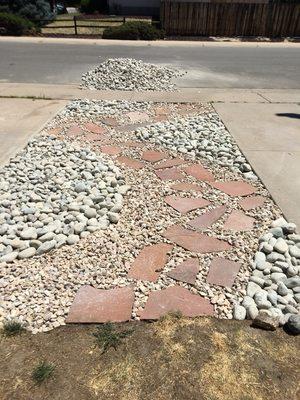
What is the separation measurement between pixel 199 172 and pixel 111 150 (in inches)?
56.0

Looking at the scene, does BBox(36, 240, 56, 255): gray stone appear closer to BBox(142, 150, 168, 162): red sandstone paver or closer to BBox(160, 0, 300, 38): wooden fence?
BBox(142, 150, 168, 162): red sandstone paver

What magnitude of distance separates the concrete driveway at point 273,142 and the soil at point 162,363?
1721mm

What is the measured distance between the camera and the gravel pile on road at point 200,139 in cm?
520

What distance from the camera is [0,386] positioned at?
2.15 meters

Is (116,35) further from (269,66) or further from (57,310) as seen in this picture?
(57,310)

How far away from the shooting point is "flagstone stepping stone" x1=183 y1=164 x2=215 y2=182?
4684 millimetres

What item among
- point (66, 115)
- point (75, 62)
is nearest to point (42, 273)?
point (66, 115)

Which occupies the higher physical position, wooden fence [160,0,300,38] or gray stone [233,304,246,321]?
wooden fence [160,0,300,38]

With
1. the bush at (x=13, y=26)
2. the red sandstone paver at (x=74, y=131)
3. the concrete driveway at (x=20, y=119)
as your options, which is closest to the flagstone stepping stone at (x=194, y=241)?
the concrete driveway at (x=20, y=119)

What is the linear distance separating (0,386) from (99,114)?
5656mm

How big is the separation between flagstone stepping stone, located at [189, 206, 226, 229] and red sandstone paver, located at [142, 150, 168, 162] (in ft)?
4.99

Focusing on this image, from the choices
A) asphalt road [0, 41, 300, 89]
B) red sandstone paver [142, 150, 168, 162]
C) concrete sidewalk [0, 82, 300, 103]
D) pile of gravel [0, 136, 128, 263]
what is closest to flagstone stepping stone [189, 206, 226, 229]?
pile of gravel [0, 136, 128, 263]

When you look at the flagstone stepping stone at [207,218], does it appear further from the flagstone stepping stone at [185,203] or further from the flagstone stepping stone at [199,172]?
the flagstone stepping stone at [199,172]

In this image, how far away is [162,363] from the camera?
229 cm
